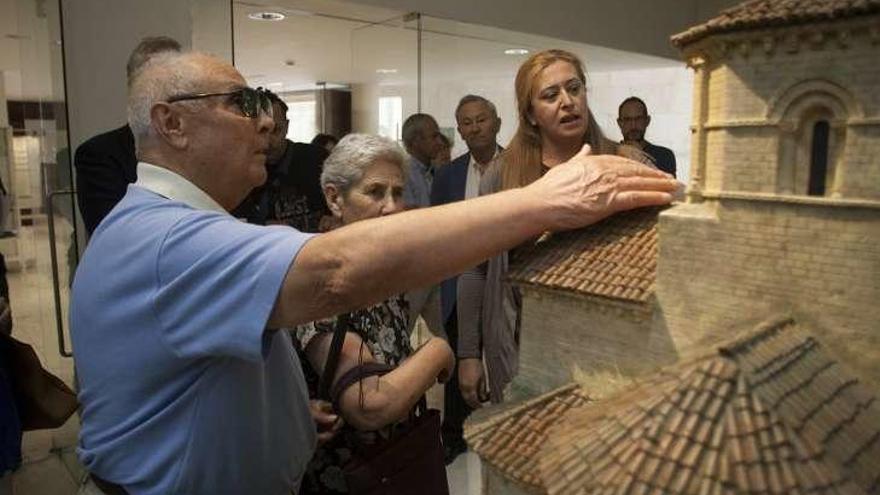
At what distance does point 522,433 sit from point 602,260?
2.19 ft

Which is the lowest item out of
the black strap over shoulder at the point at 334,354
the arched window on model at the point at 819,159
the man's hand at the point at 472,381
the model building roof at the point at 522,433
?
the man's hand at the point at 472,381

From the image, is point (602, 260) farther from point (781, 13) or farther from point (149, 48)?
point (149, 48)

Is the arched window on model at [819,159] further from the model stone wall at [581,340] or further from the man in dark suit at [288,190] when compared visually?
the man in dark suit at [288,190]

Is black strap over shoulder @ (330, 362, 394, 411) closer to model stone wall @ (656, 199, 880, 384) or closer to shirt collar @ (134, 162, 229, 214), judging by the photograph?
shirt collar @ (134, 162, 229, 214)

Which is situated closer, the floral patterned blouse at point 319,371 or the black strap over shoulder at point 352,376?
the black strap over shoulder at point 352,376

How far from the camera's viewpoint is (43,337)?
678 centimetres

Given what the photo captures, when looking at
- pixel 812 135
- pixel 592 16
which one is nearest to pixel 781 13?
pixel 812 135

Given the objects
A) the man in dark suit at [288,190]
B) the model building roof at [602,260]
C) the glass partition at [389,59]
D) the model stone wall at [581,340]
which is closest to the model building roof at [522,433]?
the model stone wall at [581,340]

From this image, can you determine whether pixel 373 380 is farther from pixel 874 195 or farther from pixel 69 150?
pixel 69 150

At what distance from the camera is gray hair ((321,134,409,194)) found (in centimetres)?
302

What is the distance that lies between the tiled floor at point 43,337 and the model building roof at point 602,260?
522cm

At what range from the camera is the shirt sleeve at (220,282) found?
1662mm

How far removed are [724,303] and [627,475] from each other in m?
0.65

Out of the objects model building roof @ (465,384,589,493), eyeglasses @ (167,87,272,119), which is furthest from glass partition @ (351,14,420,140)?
model building roof @ (465,384,589,493)
